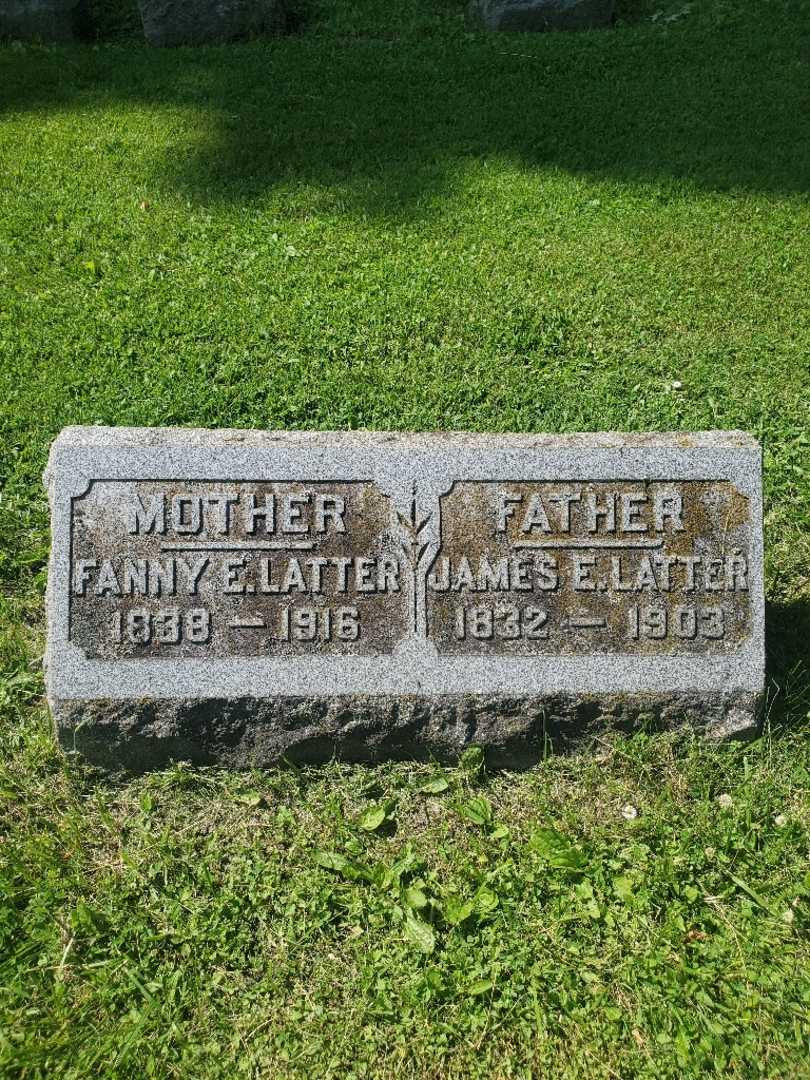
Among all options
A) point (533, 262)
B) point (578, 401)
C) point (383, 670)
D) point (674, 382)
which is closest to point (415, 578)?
point (383, 670)

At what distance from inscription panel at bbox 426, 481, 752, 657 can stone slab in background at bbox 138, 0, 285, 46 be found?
5.87 meters

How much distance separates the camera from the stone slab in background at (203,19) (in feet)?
25.0

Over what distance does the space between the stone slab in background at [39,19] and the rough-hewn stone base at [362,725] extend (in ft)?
21.5

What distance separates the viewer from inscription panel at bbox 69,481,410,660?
328 centimetres

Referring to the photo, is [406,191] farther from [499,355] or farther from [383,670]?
[383,670]

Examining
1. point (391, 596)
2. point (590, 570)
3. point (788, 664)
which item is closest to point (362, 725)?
point (391, 596)

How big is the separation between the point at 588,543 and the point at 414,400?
1.64 meters

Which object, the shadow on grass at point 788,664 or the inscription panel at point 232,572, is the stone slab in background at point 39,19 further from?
the shadow on grass at point 788,664

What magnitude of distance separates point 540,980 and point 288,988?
0.72 m

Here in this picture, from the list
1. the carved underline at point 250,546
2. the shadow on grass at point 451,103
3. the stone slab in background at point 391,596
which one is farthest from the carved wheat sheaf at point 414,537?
the shadow on grass at point 451,103

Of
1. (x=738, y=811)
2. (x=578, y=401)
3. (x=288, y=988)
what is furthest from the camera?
(x=578, y=401)

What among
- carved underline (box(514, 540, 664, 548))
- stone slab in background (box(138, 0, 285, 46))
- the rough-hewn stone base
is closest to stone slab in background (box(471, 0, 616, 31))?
stone slab in background (box(138, 0, 285, 46))

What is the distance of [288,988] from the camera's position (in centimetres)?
286

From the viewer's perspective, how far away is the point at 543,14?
308 inches
